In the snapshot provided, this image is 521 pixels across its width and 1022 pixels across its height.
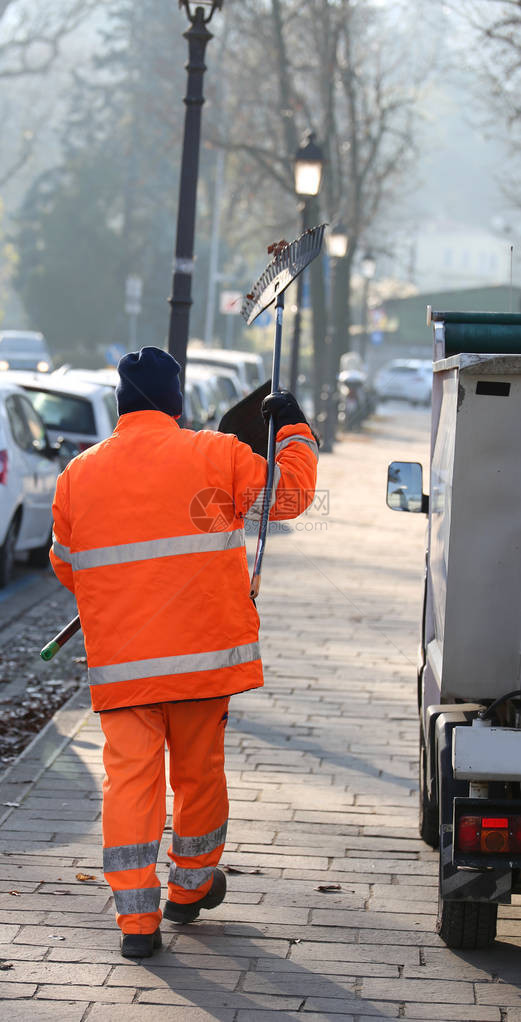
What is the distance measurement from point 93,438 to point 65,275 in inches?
1673

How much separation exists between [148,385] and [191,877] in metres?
1.51

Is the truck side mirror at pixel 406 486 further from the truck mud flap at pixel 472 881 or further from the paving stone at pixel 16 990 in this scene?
the paving stone at pixel 16 990

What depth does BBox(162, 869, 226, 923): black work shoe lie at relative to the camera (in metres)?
4.83

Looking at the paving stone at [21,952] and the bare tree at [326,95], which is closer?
the paving stone at [21,952]

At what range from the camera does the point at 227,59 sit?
3794 centimetres

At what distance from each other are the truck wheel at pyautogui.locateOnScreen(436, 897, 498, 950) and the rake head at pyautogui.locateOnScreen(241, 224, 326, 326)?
1.90 metres

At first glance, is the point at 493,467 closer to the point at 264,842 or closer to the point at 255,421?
the point at 255,421

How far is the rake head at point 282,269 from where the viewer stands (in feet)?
15.4

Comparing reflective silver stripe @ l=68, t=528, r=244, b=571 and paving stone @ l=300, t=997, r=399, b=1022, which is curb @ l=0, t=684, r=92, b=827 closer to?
reflective silver stripe @ l=68, t=528, r=244, b=571

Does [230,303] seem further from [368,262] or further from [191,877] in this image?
[368,262]

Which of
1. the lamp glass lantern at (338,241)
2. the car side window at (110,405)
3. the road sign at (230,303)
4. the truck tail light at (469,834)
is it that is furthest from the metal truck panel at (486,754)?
the lamp glass lantern at (338,241)

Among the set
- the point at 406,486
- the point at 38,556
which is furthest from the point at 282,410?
the point at 38,556

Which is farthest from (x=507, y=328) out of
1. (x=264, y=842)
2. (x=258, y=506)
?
(x=264, y=842)

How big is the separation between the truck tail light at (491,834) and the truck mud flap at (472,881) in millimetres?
93
